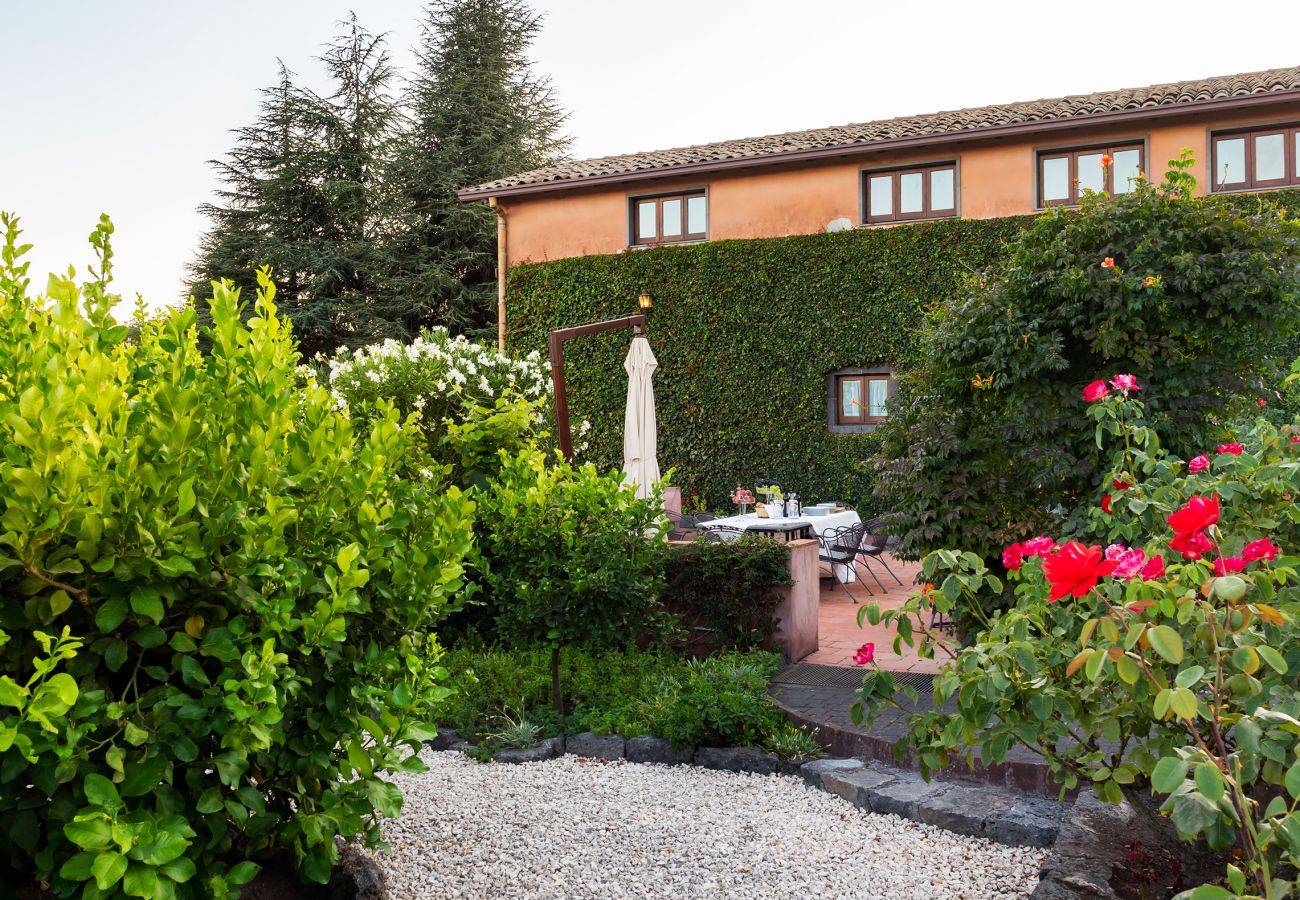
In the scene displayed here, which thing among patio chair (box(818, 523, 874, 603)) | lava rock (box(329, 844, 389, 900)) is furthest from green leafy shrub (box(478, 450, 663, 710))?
patio chair (box(818, 523, 874, 603))

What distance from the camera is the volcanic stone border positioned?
147 inches

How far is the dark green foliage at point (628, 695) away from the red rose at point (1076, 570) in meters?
3.16

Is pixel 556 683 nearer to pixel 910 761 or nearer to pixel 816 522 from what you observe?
pixel 910 761

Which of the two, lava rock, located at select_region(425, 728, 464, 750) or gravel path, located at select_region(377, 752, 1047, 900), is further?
lava rock, located at select_region(425, 728, 464, 750)

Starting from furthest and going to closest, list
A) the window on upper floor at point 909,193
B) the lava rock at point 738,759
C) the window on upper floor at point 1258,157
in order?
the window on upper floor at point 909,193 → the window on upper floor at point 1258,157 → the lava rock at point 738,759

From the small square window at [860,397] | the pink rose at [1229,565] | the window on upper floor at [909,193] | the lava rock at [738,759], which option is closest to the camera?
the pink rose at [1229,565]

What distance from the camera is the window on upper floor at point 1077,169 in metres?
12.8

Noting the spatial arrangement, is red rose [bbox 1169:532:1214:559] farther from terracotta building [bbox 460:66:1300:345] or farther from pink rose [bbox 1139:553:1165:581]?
terracotta building [bbox 460:66:1300:345]

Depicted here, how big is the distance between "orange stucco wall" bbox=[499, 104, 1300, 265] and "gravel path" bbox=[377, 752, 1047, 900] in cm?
1119

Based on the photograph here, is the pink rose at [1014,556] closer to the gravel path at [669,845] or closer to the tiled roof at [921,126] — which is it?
the gravel path at [669,845]

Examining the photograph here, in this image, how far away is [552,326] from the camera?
52.3 feet

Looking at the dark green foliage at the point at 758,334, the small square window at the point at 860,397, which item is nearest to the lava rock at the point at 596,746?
the dark green foliage at the point at 758,334

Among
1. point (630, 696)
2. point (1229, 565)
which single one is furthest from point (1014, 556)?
point (630, 696)

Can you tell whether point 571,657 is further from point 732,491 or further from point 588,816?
point 732,491
